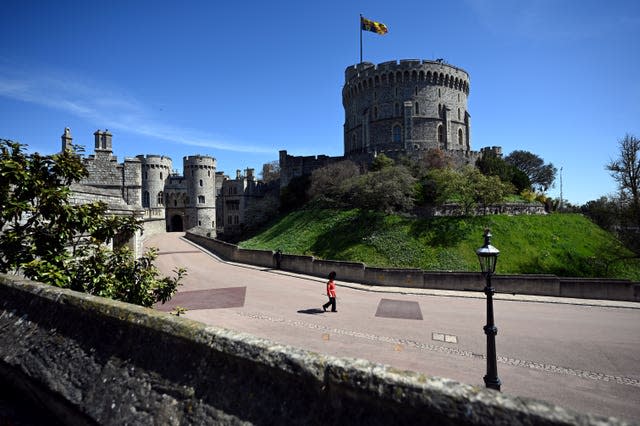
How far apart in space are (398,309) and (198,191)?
5345 centimetres

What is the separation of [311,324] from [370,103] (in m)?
48.8

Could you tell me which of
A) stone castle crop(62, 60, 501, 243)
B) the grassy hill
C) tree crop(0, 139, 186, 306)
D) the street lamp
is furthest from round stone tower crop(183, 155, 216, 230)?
the street lamp

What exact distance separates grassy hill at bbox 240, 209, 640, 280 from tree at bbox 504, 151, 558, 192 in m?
35.0

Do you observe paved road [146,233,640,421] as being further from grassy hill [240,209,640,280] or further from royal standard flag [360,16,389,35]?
royal standard flag [360,16,389,35]

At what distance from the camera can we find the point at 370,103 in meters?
54.0

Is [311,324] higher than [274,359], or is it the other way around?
[274,359]

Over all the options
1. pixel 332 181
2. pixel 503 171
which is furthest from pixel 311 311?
pixel 503 171

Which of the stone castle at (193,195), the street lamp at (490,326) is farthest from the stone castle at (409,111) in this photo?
the street lamp at (490,326)

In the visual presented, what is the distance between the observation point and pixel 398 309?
13703mm

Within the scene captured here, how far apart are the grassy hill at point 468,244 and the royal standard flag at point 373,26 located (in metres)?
35.6

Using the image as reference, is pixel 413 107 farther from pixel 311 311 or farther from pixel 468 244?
pixel 311 311

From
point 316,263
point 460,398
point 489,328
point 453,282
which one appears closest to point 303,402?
point 460,398

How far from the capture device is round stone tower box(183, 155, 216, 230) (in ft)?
196

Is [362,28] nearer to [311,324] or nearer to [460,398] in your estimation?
[311,324]
